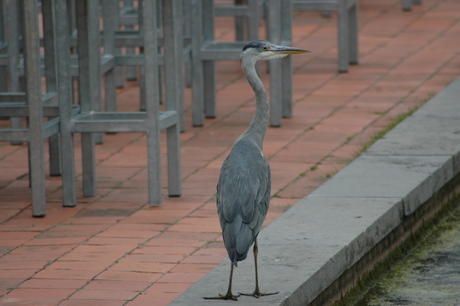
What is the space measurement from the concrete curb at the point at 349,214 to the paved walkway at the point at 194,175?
0.30m

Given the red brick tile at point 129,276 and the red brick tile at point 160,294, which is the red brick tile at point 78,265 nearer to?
the red brick tile at point 129,276

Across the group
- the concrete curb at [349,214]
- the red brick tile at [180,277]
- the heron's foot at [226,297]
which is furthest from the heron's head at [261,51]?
the heron's foot at [226,297]

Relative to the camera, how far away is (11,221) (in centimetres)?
669

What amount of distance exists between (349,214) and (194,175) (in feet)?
5.82

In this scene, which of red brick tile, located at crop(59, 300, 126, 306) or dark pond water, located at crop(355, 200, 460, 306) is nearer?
red brick tile, located at crop(59, 300, 126, 306)

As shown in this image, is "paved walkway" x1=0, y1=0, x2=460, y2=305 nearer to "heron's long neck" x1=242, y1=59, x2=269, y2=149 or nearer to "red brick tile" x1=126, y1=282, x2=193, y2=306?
"red brick tile" x1=126, y1=282, x2=193, y2=306

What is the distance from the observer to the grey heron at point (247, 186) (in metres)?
4.72

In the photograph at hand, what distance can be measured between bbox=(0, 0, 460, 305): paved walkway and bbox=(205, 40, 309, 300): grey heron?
625 mm

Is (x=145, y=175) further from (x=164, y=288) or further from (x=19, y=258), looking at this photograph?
(x=164, y=288)

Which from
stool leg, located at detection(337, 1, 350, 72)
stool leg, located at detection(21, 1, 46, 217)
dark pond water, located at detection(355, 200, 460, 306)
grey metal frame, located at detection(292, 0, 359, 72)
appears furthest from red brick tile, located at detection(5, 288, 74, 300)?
stool leg, located at detection(337, 1, 350, 72)

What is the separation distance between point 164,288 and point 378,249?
1.45 meters

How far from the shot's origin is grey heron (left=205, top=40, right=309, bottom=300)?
4723 millimetres

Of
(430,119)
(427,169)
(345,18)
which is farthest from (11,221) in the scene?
(345,18)

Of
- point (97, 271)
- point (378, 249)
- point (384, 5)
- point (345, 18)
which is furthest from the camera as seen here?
point (384, 5)
